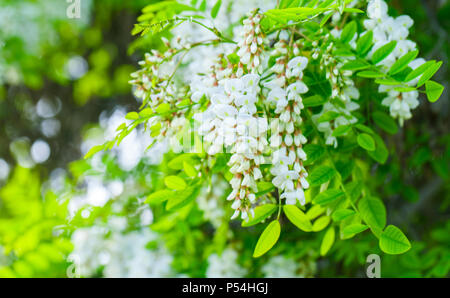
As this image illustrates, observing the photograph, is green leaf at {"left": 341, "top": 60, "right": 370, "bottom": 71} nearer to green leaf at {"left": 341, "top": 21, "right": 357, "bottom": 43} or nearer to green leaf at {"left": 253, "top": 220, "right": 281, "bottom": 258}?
green leaf at {"left": 341, "top": 21, "right": 357, "bottom": 43}

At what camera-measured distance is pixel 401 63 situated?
69 centimetres

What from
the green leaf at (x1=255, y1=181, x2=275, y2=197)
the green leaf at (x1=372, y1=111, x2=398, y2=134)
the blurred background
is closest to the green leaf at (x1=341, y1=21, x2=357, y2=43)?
the green leaf at (x1=372, y1=111, x2=398, y2=134)

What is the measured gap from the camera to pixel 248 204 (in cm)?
60

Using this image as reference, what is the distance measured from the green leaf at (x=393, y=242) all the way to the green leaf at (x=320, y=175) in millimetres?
125

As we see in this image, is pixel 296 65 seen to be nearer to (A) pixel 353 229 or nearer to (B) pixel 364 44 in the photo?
(B) pixel 364 44

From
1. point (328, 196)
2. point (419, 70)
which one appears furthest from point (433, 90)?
point (328, 196)

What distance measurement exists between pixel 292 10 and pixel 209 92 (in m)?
0.19

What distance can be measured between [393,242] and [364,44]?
360mm

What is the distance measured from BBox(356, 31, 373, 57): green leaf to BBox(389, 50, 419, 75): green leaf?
0.06 metres

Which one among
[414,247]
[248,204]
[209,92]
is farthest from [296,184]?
[414,247]

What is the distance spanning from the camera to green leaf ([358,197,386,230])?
71 centimetres
